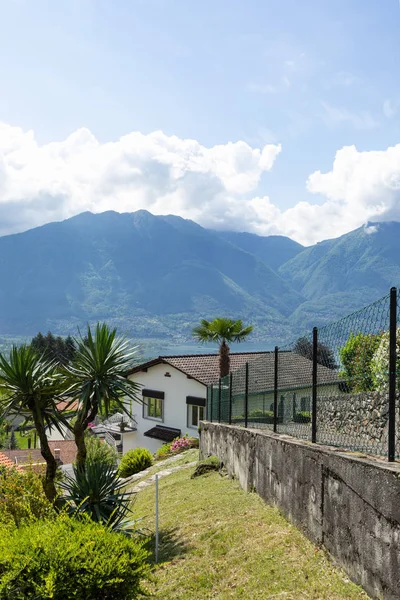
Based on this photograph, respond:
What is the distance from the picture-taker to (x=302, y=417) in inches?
334

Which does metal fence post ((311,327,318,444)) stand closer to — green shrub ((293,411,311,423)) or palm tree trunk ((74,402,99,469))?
green shrub ((293,411,311,423))

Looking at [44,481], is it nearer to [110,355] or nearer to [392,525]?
[110,355]

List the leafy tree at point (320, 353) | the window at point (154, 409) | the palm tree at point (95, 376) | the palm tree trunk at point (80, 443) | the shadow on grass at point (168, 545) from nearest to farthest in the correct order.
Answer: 1. the leafy tree at point (320, 353)
2. the shadow on grass at point (168, 545)
3. the palm tree trunk at point (80, 443)
4. the palm tree at point (95, 376)
5. the window at point (154, 409)

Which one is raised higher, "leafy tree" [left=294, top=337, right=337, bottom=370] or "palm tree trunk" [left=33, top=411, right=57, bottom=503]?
"leafy tree" [left=294, top=337, right=337, bottom=370]

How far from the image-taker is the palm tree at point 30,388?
37.2 ft

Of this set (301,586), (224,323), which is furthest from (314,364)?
(224,323)

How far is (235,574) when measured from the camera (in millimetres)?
6539

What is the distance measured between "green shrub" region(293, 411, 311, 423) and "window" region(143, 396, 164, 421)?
29.8 m

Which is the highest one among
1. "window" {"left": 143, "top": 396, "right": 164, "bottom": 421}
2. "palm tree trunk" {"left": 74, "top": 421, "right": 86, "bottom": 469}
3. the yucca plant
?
"palm tree trunk" {"left": 74, "top": 421, "right": 86, "bottom": 469}

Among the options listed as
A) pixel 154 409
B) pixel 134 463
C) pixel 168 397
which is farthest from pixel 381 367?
pixel 154 409

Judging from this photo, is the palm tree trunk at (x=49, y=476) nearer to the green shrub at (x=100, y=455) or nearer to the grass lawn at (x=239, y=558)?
the green shrub at (x=100, y=455)

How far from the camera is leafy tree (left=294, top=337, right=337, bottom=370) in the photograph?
7.35 meters

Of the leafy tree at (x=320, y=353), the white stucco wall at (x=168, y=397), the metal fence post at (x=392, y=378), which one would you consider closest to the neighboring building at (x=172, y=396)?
the white stucco wall at (x=168, y=397)

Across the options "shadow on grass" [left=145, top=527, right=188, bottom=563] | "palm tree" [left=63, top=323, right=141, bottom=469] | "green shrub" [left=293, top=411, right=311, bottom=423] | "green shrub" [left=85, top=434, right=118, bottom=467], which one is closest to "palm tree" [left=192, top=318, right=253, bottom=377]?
"green shrub" [left=85, top=434, right=118, bottom=467]
